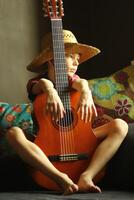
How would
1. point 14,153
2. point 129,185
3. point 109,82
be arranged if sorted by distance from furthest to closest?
point 109,82 < point 14,153 < point 129,185

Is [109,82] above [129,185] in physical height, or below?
above

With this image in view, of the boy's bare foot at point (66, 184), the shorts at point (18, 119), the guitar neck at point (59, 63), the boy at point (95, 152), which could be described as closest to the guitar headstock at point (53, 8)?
→ the guitar neck at point (59, 63)

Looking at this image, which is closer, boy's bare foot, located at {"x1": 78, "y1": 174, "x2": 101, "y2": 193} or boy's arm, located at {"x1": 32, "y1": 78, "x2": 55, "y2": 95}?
boy's bare foot, located at {"x1": 78, "y1": 174, "x2": 101, "y2": 193}

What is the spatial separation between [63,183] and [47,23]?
1109mm

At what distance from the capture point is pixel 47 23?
228 centimetres

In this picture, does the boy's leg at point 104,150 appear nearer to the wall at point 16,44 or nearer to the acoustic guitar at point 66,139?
the acoustic guitar at point 66,139

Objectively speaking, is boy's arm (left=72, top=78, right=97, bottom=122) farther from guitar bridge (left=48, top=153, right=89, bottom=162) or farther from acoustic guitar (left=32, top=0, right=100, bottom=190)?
guitar bridge (left=48, top=153, right=89, bottom=162)

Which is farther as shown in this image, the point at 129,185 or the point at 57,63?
the point at 57,63

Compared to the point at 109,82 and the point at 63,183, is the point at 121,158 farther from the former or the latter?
the point at 109,82

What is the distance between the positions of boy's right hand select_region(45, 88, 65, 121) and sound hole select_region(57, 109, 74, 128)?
2cm

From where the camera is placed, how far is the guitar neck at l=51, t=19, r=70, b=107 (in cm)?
159

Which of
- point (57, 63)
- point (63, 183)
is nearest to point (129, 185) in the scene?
point (63, 183)

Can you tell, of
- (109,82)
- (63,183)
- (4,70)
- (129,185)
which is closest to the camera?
(63,183)

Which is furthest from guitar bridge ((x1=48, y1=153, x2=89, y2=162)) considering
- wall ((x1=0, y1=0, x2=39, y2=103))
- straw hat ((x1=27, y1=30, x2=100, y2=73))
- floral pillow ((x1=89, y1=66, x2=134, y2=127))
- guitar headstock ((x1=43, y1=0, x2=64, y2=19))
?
wall ((x1=0, y1=0, x2=39, y2=103))
